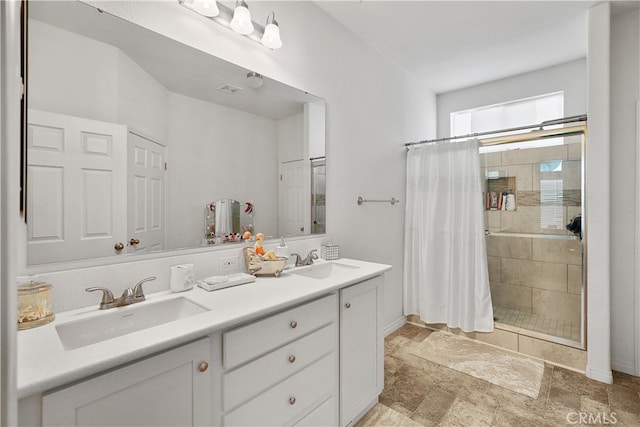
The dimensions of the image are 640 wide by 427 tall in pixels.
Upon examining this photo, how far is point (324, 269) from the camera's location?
199 centimetres

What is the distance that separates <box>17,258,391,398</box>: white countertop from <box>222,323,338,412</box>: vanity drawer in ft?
0.60

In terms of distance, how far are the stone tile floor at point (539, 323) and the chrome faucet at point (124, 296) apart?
286 cm

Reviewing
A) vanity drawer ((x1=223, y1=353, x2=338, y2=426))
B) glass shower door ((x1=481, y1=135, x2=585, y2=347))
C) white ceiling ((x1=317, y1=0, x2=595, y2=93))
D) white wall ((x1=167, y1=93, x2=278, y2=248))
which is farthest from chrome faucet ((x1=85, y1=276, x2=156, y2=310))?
glass shower door ((x1=481, y1=135, x2=585, y2=347))

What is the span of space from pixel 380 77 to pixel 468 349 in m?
2.56

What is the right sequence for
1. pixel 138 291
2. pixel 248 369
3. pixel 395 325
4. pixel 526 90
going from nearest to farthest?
1. pixel 248 369
2. pixel 138 291
3. pixel 395 325
4. pixel 526 90

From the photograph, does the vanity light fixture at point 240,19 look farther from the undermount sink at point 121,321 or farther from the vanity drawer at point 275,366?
the vanity drawer at point 275,366

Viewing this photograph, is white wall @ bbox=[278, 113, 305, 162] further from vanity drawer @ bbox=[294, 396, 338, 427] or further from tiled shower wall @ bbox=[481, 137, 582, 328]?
tiled shower wall @ bbox=[481, 137, 582, 328]

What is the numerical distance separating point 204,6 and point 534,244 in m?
3.25

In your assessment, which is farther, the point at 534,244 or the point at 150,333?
the point at 534,244

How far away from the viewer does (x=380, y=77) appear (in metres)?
2.81

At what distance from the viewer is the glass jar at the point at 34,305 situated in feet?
3.12

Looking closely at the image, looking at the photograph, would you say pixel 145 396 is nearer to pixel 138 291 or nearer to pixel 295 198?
pixel 138 291

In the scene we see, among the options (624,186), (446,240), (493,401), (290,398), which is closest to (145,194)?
(290,398)

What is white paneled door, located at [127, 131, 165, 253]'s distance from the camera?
1.30 meters
